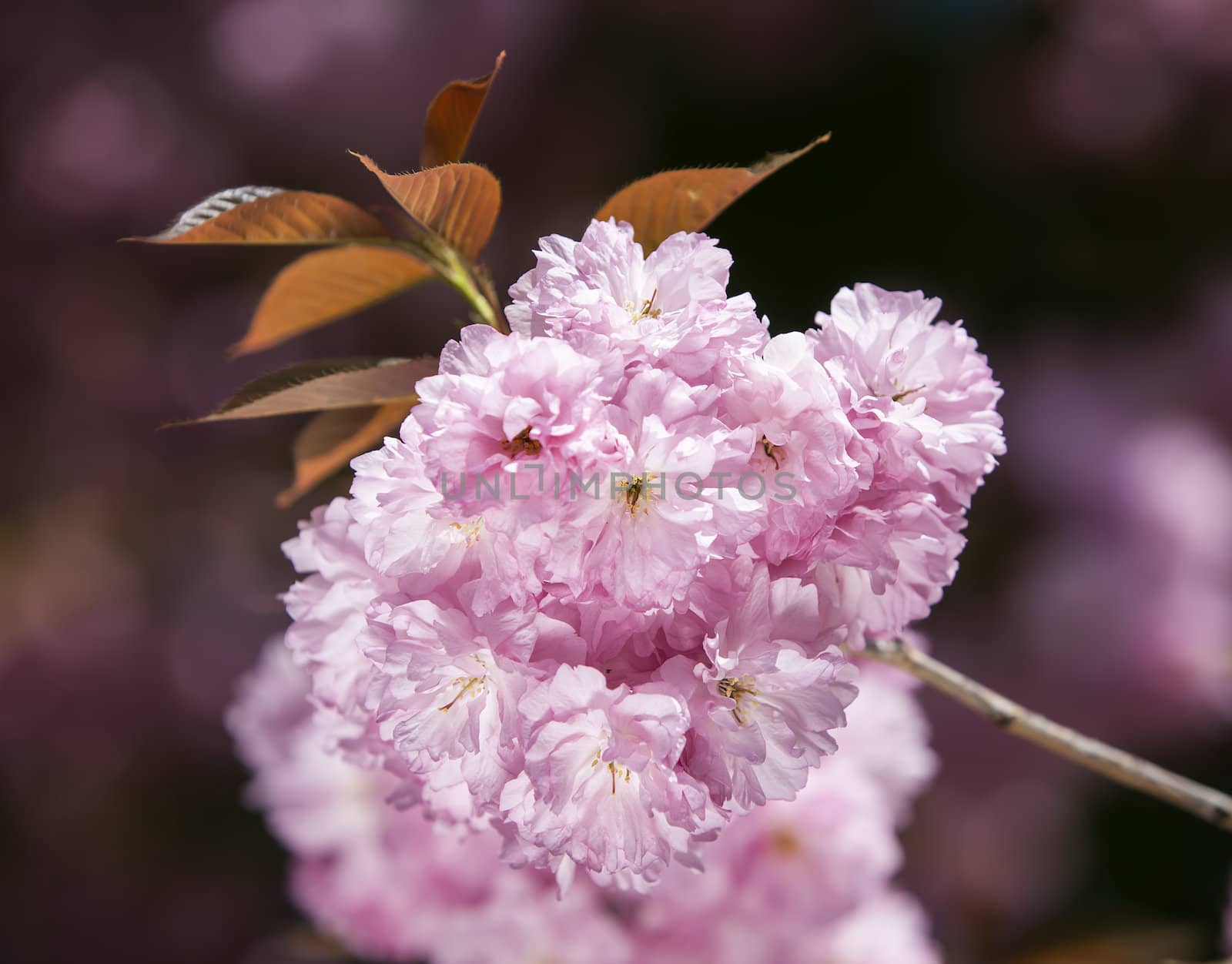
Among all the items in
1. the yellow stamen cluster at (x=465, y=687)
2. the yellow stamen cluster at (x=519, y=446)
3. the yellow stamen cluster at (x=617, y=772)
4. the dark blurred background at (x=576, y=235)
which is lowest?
the dark blurred background at (x=576, y=235)

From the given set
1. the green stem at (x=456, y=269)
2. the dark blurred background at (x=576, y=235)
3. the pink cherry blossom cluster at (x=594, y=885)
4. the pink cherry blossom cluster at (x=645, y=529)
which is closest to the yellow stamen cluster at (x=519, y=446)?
the pink cherry blossom cluster at (x=645, y=529)

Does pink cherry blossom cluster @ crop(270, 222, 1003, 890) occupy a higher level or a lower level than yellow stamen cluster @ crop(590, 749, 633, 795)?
higher

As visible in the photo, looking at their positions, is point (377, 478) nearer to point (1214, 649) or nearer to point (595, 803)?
point (595, 803)

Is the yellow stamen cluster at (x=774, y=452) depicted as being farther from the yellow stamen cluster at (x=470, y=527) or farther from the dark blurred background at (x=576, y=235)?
the dark blurred background at (x=576, y=235)

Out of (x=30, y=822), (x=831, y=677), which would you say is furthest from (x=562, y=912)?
(x=30, y=822)

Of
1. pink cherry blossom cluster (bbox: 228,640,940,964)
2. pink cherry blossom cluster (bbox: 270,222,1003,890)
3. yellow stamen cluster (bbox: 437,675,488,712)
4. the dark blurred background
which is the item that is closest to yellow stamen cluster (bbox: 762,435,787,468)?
pink cherry blossom cluster (bbox: 270,222,1003,890)

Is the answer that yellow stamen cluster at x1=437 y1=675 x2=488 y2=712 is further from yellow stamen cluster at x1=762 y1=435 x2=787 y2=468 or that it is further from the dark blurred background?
the dark blurred background
